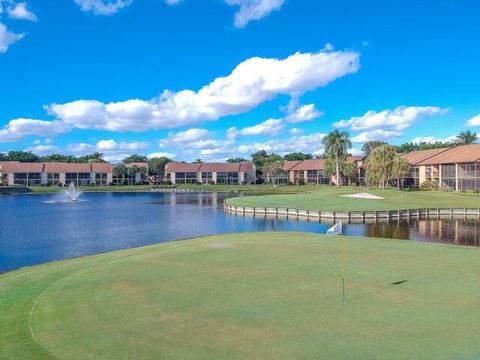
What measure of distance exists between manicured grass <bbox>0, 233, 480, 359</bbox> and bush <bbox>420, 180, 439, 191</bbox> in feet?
264

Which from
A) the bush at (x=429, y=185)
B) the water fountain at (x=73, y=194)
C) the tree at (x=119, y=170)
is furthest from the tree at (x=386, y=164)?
the tree at (x=119, y=170)

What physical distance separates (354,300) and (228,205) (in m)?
60.4

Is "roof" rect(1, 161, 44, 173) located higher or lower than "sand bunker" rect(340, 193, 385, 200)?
higher

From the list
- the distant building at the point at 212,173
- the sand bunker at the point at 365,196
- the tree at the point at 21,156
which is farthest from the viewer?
the tree at the point at 21,156

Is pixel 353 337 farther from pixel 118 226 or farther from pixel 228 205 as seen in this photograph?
pixel 228 205

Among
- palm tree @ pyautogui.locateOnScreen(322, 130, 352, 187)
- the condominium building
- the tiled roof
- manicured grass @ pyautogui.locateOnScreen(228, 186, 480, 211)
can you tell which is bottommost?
manicured grass @ pyautogui.locateOnScreen(228, 186, 480, 211)

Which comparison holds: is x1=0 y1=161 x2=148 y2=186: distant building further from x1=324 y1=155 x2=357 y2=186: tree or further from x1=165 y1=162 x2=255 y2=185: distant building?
x1=324 y1=155 x2=357 y2=186: tree

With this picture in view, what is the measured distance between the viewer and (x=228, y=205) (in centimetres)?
7212

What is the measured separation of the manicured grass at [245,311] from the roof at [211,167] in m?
148


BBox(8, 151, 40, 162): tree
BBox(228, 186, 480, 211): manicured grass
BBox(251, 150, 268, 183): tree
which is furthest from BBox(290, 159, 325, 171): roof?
BBox(8, 151, 40, 162): tree

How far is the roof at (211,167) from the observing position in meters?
166

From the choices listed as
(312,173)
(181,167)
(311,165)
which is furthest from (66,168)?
(312,173)

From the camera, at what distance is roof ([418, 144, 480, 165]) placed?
84.3 meters

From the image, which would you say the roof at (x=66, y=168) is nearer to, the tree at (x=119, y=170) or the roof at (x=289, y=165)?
the tree at (x=119, y=170)
